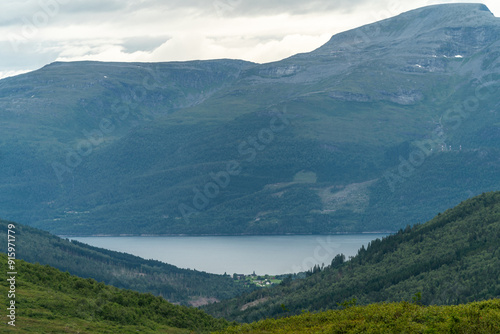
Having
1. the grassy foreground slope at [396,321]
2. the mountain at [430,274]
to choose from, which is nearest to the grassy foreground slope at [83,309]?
the grassy foreground slope at [396,321]

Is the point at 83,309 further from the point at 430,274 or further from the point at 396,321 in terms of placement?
the point at 430,274

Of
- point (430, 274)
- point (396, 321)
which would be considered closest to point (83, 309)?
point (396, 321)

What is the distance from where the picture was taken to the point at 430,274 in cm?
16200

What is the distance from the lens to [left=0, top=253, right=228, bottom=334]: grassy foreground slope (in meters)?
67.1

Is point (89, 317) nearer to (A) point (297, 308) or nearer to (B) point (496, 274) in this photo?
(B) point (496, 274)

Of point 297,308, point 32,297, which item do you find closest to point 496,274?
point 297,308

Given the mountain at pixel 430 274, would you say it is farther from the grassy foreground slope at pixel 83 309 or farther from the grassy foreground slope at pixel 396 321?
the grassy foreground slope at pixel 396 321

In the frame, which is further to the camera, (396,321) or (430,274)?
(430,274)

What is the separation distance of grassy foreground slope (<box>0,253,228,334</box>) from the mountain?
56.4 m

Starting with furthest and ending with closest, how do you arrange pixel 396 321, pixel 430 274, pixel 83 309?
pixel 430 274
pixel 83 309
pixel 396 321

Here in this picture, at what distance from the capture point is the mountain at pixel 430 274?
14475 cm

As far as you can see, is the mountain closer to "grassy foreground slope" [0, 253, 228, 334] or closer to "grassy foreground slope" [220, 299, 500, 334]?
"grassy foreground slope" [0, 253, 228, 334]

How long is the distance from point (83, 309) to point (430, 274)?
106 metres

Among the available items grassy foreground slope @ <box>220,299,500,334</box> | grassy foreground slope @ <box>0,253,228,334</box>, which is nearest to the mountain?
grassy foreground slope @ <box>0,253,228,334</box>
